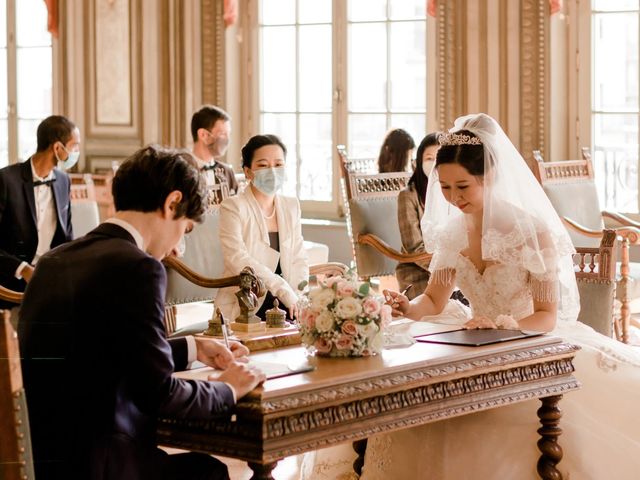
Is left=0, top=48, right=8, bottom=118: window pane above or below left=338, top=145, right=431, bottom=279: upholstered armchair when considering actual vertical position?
above

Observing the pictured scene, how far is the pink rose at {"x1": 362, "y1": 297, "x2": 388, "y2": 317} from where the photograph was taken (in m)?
2.76

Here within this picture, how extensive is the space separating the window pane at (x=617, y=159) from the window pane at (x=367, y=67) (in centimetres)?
165

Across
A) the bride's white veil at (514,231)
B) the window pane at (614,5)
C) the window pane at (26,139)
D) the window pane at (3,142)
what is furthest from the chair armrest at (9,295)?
the window pane at (3,142)

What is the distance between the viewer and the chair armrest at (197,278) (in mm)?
4488

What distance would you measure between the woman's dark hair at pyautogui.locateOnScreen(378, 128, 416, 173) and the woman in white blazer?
1.42 meters

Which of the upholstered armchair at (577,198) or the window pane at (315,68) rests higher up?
the window pane at (315,68)

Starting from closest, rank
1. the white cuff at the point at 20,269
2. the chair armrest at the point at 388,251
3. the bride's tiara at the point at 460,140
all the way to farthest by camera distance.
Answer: the bride's tiara at the point at 460,140 < the white cuff at the point at 20,269 < the chair armrest at the point at 388,251

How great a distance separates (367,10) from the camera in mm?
8188

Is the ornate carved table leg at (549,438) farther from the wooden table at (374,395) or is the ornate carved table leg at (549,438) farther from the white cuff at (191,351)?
the white cuff at (191,351)

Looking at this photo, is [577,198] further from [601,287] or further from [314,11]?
[314,11]

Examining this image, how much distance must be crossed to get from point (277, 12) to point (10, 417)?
271 inches

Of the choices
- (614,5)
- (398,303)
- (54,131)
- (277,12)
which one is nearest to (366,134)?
(277,12)

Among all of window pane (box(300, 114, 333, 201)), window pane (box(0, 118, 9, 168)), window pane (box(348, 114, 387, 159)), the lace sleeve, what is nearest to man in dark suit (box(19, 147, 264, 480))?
the lace sleeve

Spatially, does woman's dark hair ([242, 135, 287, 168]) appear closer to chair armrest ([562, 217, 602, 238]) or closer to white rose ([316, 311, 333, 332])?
chair armrest ([562, 217, 602, 238])
